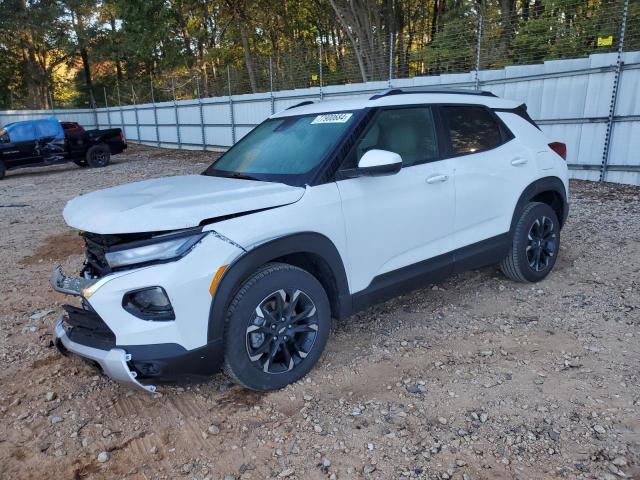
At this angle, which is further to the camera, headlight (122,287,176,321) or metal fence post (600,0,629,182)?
metal fence post (600,0,629,182)

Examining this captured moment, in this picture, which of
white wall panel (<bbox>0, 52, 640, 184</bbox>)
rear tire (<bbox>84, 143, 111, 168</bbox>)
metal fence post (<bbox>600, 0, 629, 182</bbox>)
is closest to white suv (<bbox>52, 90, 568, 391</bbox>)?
white wall panel (<bbox>0, 52, 640, 184</bbox>)

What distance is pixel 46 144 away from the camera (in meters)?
15.2

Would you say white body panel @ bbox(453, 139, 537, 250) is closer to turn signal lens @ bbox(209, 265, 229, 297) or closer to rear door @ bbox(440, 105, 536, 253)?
rear door @ bbox(440, 105, 536, 253)

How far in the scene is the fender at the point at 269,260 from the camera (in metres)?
2.62

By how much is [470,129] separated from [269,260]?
220 cm

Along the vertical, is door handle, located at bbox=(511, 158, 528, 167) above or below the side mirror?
below

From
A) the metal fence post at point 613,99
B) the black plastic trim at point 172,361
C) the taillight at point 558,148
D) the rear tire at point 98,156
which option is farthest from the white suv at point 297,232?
the rear tire at point 98,156

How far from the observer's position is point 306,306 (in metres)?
→ 3.04

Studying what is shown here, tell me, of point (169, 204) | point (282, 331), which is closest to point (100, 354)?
point (169, 204)

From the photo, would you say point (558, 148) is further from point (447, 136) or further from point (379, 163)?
point (379, 163)

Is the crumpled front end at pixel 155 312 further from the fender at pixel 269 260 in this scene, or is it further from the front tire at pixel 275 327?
the front tire at pixel 275 327

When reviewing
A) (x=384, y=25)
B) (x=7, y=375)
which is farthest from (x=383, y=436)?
(x=384, y=25)

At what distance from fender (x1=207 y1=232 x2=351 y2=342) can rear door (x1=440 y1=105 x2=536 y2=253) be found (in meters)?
1.17

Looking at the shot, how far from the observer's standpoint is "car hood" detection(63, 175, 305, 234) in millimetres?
2559
